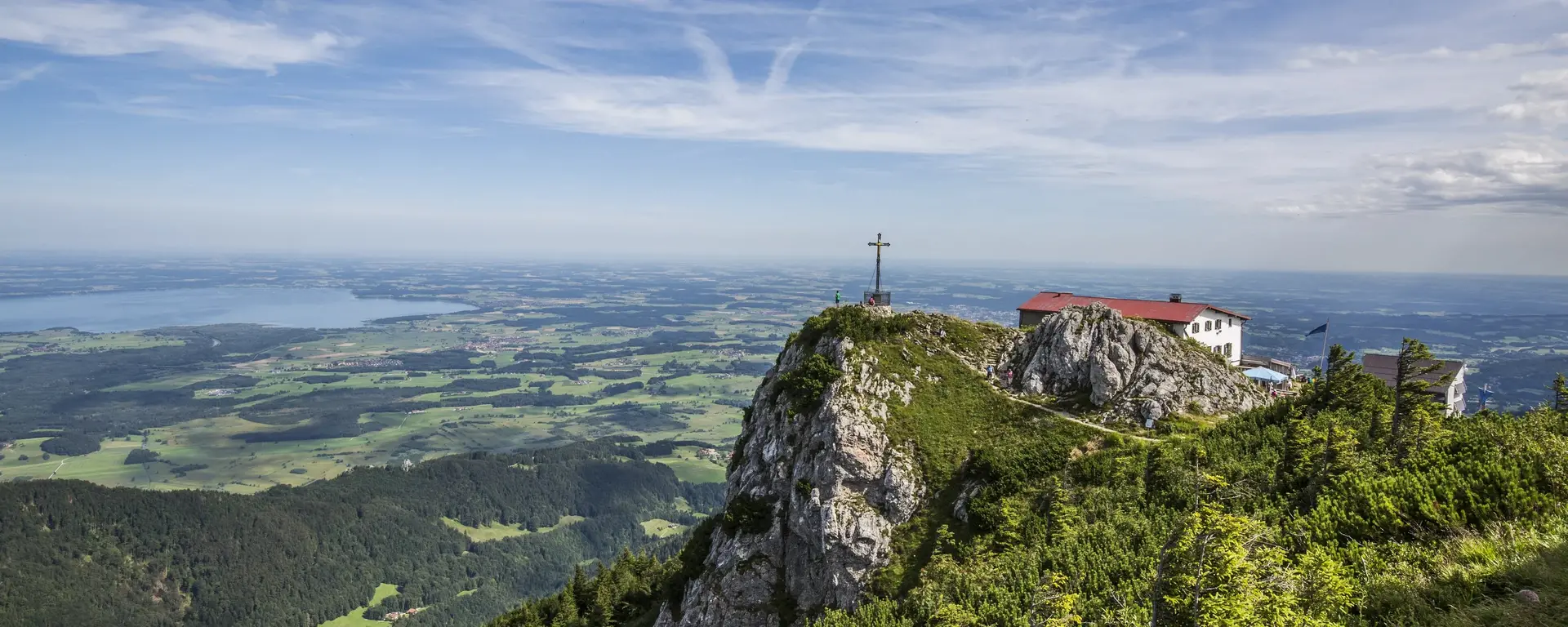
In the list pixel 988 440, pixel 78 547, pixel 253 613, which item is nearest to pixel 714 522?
pixel 988 440

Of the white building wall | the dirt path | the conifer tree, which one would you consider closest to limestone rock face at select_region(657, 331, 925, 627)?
the dirt path

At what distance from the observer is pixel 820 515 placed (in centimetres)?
3984

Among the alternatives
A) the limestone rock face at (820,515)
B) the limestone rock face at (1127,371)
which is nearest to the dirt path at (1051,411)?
the limestone rock face at (1127,371)

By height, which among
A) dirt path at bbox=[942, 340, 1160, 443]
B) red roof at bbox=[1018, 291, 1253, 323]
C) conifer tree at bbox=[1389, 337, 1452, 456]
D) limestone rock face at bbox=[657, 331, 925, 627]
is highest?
red roof at bbox=[1018, 291, 1253, 323]

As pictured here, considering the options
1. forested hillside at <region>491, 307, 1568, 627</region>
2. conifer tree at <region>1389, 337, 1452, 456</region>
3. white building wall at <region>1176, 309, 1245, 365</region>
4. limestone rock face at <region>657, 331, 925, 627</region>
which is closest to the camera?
forested hillside at <region>491, 307, 1568, 627</region>

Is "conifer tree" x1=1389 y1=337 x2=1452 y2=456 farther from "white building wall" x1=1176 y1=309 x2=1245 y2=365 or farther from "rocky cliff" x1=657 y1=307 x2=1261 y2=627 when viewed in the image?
"white building wall" x1=1176 y1=309 x2=1245 y2=365

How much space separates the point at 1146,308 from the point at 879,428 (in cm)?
2849

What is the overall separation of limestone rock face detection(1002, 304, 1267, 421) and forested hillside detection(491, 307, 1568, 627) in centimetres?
203

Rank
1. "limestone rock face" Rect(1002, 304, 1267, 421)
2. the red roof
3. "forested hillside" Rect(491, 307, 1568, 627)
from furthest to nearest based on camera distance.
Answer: the red roof
"limestone rock face" Rect(1002, 304, 1267, 421)
"forested hillside" Rect(491, 307, 1568, 627)

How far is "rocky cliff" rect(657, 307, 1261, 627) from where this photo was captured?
39.6 m

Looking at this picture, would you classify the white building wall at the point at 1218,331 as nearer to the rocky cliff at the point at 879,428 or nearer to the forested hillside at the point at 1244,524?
the rocky cliff at the point at 879,428

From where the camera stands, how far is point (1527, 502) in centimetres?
1877

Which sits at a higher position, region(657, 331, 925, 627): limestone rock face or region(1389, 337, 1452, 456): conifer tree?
region(1389, 337, 1452, 456): conifer tree

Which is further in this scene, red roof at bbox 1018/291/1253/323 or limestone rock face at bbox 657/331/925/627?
red roof at bbox 1018/291/1253/323
